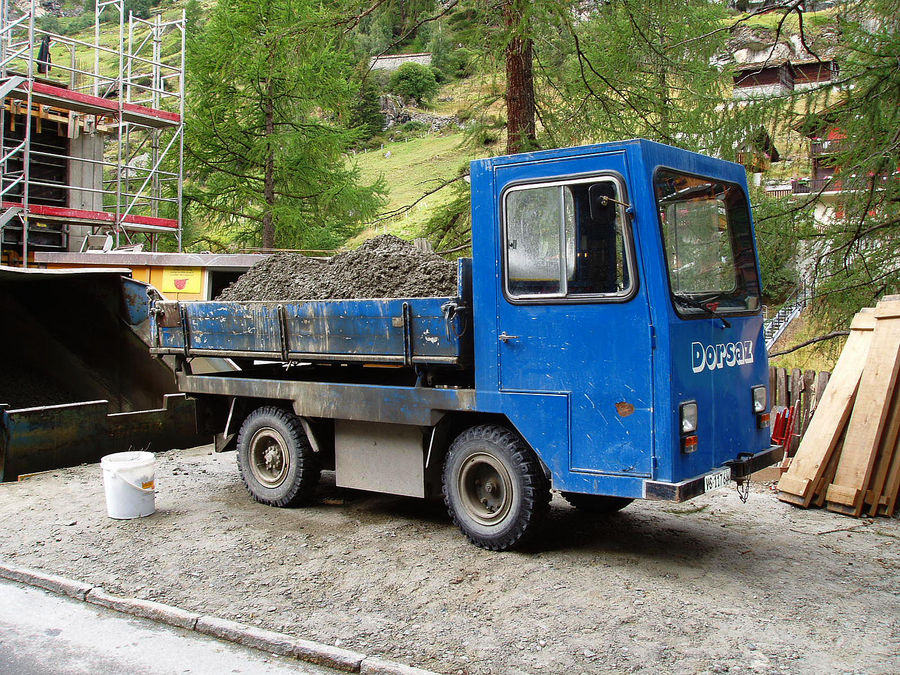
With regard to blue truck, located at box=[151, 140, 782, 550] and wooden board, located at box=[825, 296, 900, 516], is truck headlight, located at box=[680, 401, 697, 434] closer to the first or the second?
blue truck, located at box=[151, 140, 782, 550]

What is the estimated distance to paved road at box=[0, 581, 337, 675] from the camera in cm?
416

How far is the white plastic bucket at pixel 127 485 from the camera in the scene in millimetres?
6832

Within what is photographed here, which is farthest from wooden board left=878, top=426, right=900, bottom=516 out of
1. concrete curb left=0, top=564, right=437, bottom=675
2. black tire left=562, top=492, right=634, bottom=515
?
concrete curb left=0, top=564, right=437, bottom=675

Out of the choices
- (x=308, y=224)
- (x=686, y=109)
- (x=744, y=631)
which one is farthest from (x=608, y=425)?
(x=308, y=224)

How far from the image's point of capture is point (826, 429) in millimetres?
7219

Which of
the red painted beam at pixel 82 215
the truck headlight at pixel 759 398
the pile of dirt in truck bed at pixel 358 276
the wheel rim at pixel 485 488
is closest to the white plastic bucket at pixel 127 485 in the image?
the pile of dirt in truck bed at pixel 358 276

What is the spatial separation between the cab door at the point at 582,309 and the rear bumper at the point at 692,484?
13cm

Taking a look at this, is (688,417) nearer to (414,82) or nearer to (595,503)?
(595,503)

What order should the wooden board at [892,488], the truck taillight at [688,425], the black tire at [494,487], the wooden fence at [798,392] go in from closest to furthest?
the truck taillight at [688,425]
the black tire at [494,487]
the wooden board at [892,488]
the wooden fence at [798,392]

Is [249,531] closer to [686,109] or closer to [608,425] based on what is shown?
[608,425]

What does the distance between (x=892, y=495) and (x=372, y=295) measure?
4954mm

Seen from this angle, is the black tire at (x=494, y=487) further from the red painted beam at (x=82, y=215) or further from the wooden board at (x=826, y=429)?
the red painted beam at (x=82, y=215)

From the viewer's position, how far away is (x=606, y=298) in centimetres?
523

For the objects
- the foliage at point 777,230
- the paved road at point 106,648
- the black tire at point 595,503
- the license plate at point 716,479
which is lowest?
the paved road at point 106,648
